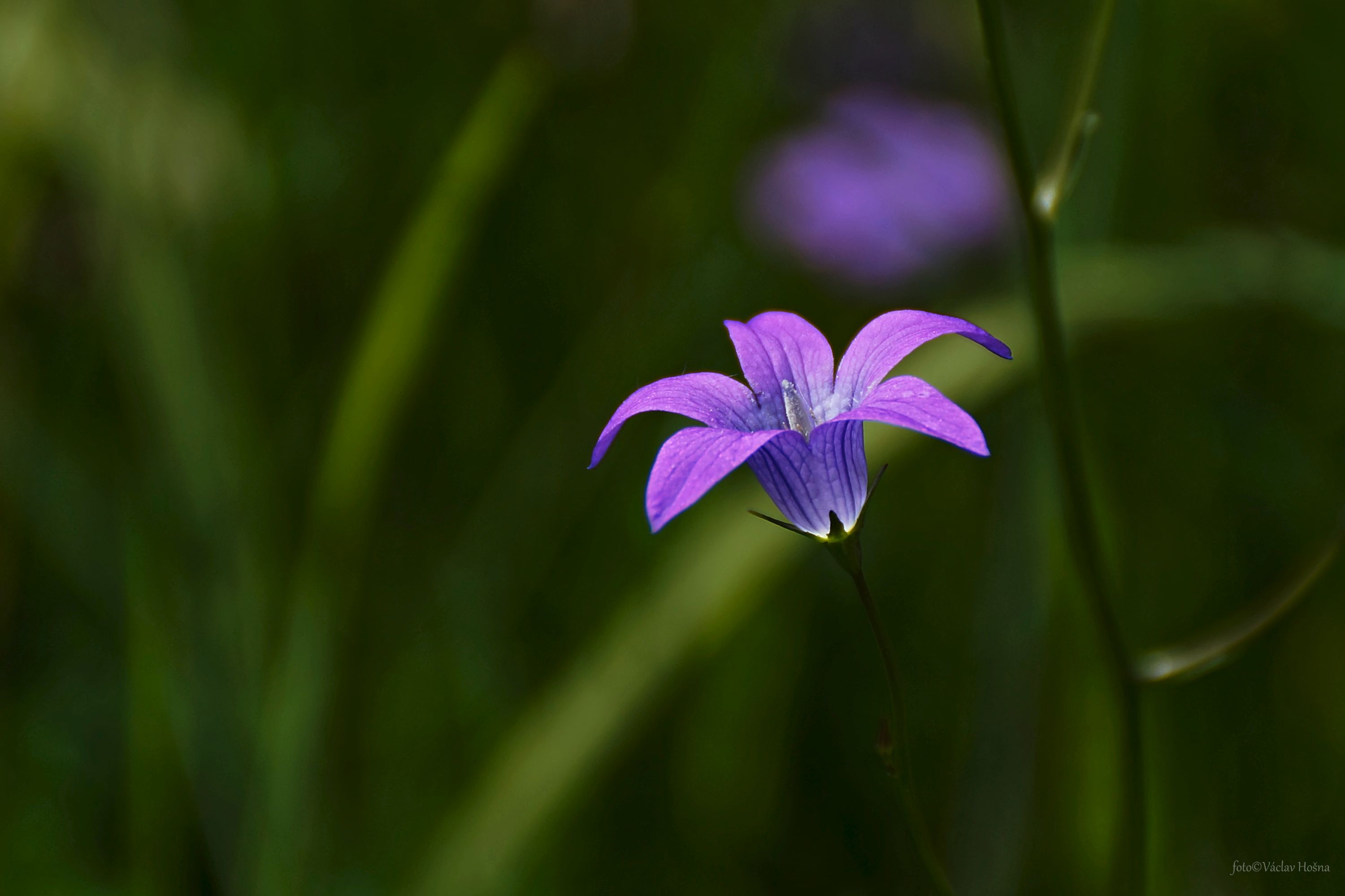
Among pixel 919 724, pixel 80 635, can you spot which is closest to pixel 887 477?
pixel 919 724

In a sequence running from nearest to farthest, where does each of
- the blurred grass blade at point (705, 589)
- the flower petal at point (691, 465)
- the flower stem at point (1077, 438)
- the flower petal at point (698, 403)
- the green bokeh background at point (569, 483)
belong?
the flower petal at point (691, 465) → the flower petal at point (698, 403) → the flower stem at point (1077, 438) → the blurred grass blade at point (705, 589) → the green bokeh background at point (569, 483)

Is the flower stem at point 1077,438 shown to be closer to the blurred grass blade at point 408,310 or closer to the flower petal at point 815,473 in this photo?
the flower petal at point 815,473

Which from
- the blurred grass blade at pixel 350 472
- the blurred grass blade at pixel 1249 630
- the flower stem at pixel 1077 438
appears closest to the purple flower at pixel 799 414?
the flower stem at pixel 1077 438

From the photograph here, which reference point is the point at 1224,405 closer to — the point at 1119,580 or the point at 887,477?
the point at 1119,580

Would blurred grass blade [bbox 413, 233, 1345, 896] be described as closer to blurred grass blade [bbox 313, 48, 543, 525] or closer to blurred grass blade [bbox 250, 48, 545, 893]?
blurred grass blade [bbox 250, 48, 545, 893]

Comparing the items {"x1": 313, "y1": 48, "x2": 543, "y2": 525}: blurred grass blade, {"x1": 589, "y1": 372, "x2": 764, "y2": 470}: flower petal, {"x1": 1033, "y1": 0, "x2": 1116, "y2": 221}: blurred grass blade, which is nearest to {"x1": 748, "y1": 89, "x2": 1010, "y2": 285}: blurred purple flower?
{"x1": 313, "y1": 48, "x2": 543, "y2": 525}: blurred grass blade

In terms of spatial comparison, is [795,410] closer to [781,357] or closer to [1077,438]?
[781,357]
